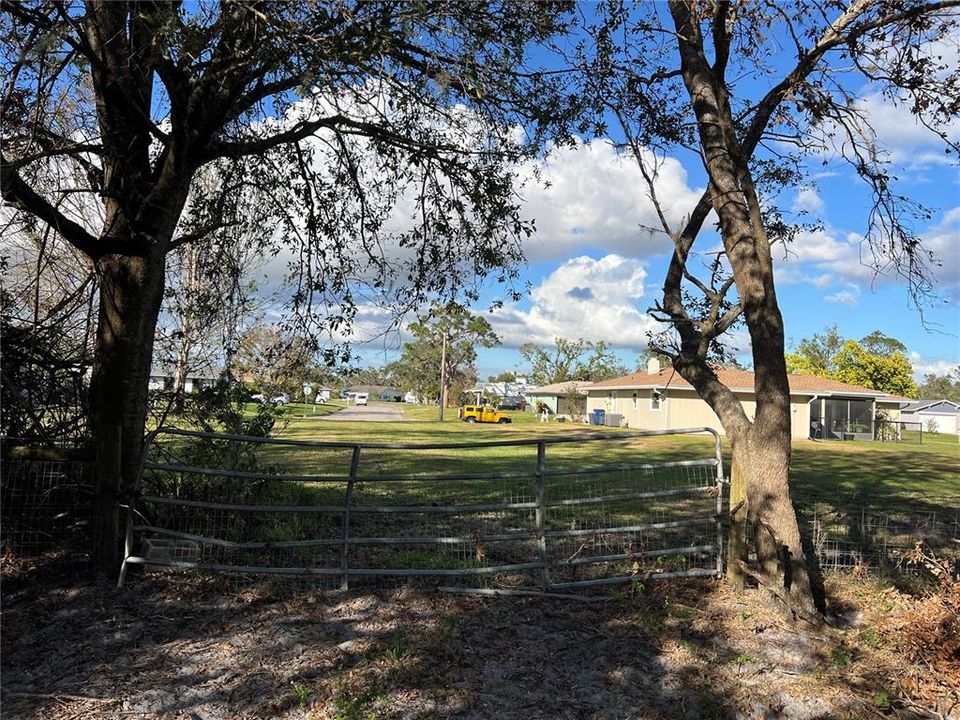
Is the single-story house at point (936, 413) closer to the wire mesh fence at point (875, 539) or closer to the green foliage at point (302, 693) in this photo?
the wire mesh fence at point (875, 539)

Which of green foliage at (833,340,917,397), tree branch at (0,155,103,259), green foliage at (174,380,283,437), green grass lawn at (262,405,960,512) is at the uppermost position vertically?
green foliage at (833,340,917,397)

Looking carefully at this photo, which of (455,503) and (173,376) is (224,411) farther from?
(455,503)

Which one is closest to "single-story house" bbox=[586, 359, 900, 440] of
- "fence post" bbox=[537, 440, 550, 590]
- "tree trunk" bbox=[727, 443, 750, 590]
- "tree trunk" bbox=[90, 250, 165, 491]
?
"tree trunk" bbox=[727, 443, 750, 590]

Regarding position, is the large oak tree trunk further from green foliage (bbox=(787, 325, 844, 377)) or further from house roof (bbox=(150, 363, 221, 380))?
green foliage (bbox=(787, 325, 844, 377))

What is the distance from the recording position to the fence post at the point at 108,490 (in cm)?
543

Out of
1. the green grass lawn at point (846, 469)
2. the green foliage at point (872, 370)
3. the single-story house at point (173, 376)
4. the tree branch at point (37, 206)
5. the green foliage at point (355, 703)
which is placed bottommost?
the green foliage at point (355, 703)

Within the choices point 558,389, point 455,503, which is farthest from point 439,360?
point 455,503

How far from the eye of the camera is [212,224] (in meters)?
7.63

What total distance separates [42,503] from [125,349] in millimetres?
1422

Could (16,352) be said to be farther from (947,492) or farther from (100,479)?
(947,492)

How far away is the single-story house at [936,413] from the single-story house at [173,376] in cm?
6931

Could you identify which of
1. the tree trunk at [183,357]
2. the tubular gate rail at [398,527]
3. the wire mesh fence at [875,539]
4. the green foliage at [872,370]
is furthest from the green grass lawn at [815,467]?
the green foliage at [872,370]

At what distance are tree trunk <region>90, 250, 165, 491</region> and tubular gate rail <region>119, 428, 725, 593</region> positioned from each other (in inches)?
12.4

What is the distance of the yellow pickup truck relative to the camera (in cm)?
5428
